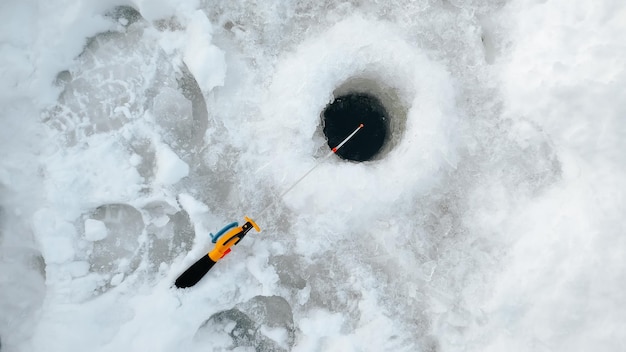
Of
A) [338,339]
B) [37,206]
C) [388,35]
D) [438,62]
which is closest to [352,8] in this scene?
[388,35]

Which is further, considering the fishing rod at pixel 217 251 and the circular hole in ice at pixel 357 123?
the circular hole in ice at pixel 357 123

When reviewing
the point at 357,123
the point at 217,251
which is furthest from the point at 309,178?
the point at 217,251

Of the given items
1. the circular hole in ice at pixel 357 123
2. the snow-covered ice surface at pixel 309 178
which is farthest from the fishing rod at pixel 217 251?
the circular hole in ice at pixel 357 123

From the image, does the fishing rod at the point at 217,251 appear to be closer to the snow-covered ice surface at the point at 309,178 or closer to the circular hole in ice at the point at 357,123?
the snow-covered ice surface at the point at 309,178

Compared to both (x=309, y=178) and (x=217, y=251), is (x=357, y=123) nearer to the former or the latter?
(x=309, y=178)

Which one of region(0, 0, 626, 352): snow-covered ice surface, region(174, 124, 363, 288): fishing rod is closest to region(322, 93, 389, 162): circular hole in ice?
region(0, 0, 626, 352): snow-covered ice surface

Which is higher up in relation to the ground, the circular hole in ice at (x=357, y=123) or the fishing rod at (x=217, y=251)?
the circular hole in ice at (x=357, y=123)
